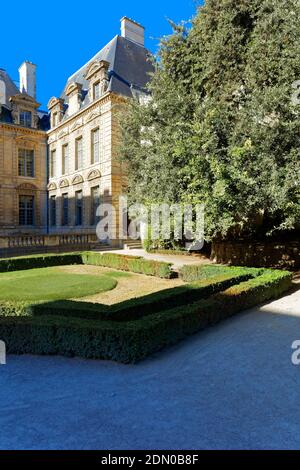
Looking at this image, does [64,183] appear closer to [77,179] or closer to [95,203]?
[77,179]

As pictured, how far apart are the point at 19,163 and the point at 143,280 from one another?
20.7 metres

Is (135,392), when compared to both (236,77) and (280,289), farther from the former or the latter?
(236,77)

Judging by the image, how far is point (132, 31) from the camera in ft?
85.8

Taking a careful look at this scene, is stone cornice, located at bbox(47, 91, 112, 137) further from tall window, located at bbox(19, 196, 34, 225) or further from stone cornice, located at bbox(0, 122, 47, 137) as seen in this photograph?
tall window, located at bbox(19, 196, 34, 225)

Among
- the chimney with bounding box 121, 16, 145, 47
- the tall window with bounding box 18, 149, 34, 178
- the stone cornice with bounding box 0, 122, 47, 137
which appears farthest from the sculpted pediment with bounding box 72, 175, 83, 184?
the chimney with bounding box 121, 16, 145, 47

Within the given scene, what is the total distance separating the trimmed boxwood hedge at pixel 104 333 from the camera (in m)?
4.86

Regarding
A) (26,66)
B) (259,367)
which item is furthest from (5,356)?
(26,66)

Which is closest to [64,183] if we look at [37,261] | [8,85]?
[8,85]

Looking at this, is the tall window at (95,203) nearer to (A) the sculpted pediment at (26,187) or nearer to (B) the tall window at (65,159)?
(B) the tall window at (65,159)

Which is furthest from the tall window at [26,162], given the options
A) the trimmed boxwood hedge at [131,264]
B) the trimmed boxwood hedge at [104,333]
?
the trimmed boxwood hedge at [104,333]

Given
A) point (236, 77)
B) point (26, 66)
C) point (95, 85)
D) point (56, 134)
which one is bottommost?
point (236, 77)

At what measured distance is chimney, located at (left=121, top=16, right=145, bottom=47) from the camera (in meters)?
25.5

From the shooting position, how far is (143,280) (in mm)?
12109

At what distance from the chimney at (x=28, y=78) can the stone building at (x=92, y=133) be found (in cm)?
344
